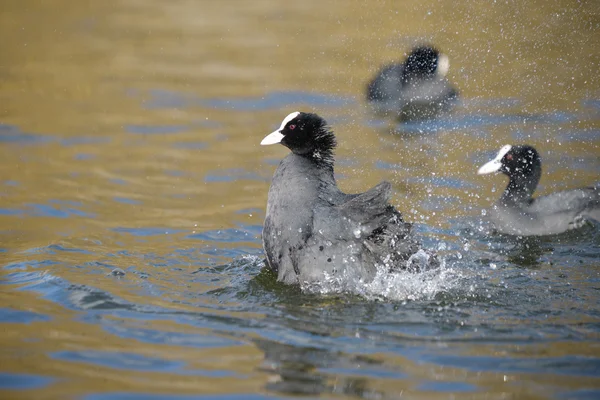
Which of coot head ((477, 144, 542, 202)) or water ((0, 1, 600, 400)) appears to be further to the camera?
coot head ((477, 144, 542, 202))

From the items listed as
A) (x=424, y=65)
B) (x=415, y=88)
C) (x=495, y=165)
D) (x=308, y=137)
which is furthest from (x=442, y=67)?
(x=308, y=137)

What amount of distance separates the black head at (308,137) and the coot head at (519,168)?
6.35 ft

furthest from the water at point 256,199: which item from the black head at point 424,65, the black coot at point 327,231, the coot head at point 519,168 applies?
the black head at point 424,65

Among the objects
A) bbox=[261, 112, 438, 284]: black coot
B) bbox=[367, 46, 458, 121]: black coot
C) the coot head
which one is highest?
bbox=[367, 46, 458, 121]: black coot

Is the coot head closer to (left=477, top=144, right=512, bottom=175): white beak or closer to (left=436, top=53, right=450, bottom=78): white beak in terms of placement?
(left=477, top=144, right=512, bottom=175): white beak

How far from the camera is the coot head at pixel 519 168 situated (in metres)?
6.22

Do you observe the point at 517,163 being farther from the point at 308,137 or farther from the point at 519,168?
the point at 308,137

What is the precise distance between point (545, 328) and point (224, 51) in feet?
22.4

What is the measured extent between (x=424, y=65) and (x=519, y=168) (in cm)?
264

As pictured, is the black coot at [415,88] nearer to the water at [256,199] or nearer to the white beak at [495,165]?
the water at [256,199]

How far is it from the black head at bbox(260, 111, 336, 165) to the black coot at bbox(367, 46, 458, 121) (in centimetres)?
382

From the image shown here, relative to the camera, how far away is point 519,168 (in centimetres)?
624

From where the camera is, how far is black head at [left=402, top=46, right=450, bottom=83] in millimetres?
8531

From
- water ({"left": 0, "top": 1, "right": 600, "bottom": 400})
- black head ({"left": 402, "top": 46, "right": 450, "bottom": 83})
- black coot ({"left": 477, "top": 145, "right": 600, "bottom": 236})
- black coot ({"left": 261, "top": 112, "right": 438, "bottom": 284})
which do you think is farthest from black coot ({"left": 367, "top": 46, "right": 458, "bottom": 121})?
black coot ({"left": 261, "top": 112, "right": 438, "bottom": 284})
